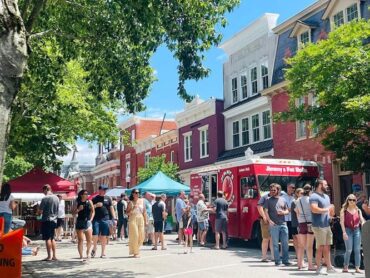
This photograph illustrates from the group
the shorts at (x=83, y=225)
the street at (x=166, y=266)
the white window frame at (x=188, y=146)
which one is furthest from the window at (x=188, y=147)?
the shorts at (x=83, y=225)

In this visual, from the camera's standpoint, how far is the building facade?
21172mm

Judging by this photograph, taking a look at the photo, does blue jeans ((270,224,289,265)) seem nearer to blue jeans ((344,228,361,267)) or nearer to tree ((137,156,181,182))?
blue jeans ((344,228,361,267))

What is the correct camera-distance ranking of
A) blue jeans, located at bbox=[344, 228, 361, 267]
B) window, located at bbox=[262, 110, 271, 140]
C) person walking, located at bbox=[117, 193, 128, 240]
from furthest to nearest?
window, located at bbox=[262, 110, 271, 140]
person walking, located at bbox=[117, 193, 128, 240]
blue jeans, located at bbox=[344, 228, 361, 267]

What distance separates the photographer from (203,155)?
113 ft

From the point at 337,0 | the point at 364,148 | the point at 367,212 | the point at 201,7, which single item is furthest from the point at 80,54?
the point at 337,0

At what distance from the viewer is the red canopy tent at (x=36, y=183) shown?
1889 cm

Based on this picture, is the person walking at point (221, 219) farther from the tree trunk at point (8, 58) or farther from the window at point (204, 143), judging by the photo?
the window at point (204, 143)

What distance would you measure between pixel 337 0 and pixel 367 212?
519 inches

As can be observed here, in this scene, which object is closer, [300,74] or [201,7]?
[201,7]

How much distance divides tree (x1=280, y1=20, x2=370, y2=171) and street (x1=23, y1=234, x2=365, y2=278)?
4.14 meters

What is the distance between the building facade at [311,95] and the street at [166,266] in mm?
7982

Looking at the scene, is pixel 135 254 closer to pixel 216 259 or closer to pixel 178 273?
pixel 216 259

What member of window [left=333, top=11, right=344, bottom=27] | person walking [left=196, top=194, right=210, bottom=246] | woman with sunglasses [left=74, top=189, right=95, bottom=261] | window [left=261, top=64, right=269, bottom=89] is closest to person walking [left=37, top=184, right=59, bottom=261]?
woman with sunglasses [left=74, top=189, right=95, bottom=261]

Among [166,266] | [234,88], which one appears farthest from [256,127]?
[166,266]
